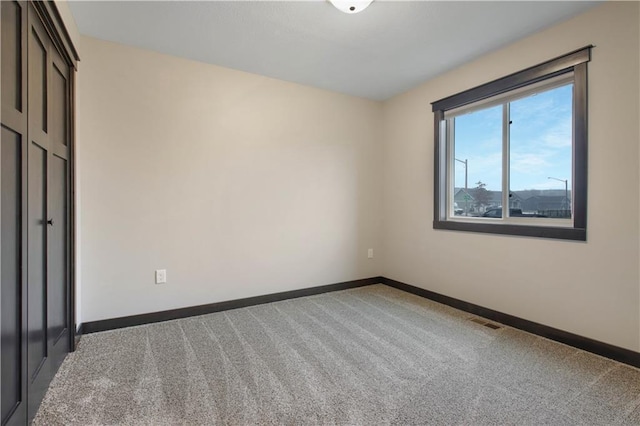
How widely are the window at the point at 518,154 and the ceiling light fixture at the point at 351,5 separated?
4.75 feet

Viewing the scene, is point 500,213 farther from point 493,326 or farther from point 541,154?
point 493,326

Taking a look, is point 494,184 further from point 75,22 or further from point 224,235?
point 75,22

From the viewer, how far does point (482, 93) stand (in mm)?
2848

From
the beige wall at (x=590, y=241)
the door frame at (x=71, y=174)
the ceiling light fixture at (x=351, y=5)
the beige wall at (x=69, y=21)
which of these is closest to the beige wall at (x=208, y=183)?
the beige wall at (x=69, y=21)

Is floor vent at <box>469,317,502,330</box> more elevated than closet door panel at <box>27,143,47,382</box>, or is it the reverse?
closet door panel at <box>27,143,47,382</box>

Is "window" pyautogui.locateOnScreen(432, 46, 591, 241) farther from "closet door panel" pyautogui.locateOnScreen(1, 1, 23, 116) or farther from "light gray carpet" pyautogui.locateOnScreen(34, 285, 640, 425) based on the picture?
"closet door panel" pyautogui.locateOnScreen(1, 1, 23, 116)

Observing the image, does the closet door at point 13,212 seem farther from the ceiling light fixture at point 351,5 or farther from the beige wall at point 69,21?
the ceiling light fixture at point 351,5

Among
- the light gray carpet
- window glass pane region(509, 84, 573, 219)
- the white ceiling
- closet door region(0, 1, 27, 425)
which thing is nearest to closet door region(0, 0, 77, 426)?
closet door region(0, 1, 27, 425)

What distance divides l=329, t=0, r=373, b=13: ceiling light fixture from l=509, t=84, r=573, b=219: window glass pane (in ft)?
5.28

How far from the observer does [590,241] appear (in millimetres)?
2174

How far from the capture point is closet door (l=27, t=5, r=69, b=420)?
149cm

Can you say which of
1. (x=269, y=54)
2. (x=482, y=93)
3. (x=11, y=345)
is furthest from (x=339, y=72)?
(x=11, y=345)

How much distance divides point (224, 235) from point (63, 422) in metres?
1.78

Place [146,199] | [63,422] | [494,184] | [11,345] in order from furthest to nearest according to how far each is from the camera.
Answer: [494,184] < [146,199] < [63,422] < [11,345]
